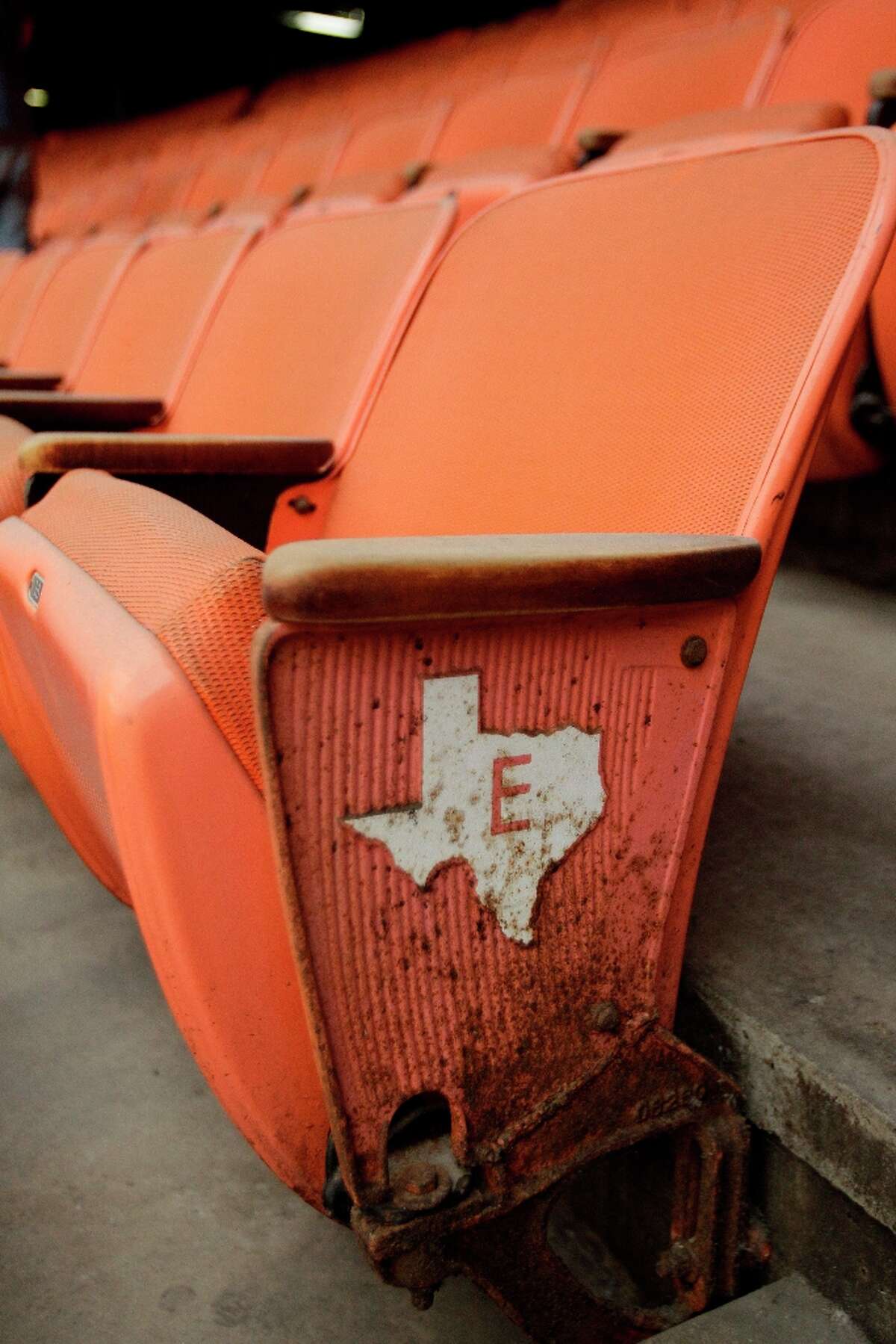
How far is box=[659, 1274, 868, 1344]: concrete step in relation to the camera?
490 mm

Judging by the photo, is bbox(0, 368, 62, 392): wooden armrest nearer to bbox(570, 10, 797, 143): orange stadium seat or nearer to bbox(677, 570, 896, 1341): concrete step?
bbox(570, 10, 797, 143): orange stadium seat

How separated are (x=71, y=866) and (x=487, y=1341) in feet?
1.92

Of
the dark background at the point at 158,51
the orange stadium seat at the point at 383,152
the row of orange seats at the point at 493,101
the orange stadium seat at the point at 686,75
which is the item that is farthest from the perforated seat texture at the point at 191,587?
the dark background at the point at 158,51

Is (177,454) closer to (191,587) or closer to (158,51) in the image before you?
(191,587)

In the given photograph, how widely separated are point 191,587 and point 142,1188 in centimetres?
41

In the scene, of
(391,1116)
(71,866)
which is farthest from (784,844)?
(71,866)

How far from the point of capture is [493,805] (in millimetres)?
447

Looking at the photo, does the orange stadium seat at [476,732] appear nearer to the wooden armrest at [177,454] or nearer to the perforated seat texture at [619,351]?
the perforated seat texture at [619,351]

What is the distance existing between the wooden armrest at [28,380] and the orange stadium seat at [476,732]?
985mm

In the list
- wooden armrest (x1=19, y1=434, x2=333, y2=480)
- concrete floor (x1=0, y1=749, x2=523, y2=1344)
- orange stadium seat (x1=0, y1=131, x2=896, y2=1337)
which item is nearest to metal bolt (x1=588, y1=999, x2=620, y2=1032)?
orange stadium seat (x1=0, y1=131, x2=896, y2=1337)

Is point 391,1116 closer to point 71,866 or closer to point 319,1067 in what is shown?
point 319,1067

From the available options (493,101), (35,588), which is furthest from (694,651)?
(493,101)

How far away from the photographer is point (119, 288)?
1643 mm

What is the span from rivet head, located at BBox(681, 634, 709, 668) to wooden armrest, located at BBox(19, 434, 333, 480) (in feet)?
1.55
